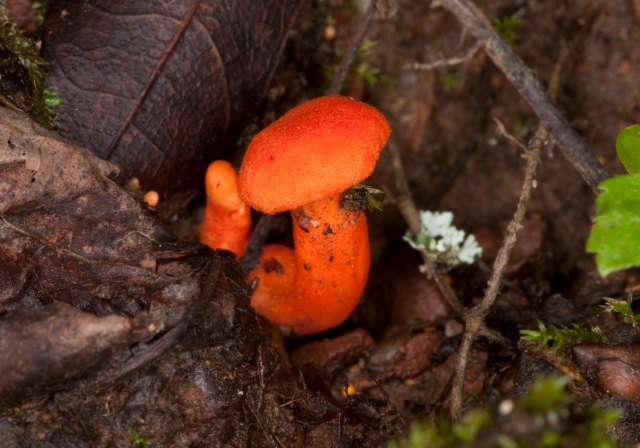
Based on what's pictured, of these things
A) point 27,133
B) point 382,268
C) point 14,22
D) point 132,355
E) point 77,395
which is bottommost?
point 382,268

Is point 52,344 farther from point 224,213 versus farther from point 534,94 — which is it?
point 534,94

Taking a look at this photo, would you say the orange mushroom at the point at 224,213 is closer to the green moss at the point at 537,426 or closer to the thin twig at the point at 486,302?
the thin twig at the point at 486,302

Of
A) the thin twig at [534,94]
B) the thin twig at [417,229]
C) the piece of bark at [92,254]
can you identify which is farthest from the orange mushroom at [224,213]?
the thin twig at [534,94]

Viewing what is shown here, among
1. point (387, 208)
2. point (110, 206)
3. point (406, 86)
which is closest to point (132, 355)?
point (110, 206)

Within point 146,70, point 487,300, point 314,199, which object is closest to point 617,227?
point 487,300

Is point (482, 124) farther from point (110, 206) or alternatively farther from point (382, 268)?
point (110, 206)

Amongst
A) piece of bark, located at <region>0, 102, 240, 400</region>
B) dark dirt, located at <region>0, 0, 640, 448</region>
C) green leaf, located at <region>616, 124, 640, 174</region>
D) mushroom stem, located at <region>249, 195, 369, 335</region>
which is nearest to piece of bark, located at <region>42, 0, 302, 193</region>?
piece of bark, located at <region>0, 102, 240, 400</region>
